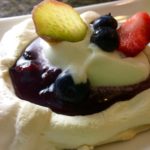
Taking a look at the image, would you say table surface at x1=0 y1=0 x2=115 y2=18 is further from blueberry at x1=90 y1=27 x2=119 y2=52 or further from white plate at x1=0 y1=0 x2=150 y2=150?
blueberry at x1=90 y1=27 x2=119 y2=52

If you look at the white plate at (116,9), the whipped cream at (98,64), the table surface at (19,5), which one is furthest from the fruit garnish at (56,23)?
the table surface at (19,5)

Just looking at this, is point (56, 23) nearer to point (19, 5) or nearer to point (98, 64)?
point (98, 64)

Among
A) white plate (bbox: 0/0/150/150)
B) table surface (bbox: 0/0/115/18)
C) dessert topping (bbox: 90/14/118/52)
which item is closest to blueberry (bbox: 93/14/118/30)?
dessert topping (bbox: 90/14/118/52)

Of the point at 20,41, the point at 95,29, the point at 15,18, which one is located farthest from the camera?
the point at 15,18

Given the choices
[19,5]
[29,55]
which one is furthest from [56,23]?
[19,5]

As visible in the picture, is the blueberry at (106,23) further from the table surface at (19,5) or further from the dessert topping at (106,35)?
the table surface at (19,5)

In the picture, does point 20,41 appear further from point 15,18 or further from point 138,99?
point 138,99

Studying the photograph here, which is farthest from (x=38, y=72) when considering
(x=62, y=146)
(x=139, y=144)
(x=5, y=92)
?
(x=139, y=144)
